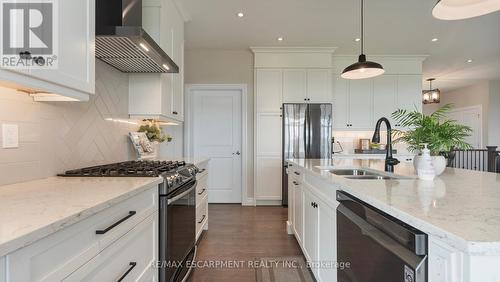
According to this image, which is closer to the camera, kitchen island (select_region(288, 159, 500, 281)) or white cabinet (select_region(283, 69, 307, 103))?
kitchen island (select_region(288, 159, 500, 281))

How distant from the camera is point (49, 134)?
159cm

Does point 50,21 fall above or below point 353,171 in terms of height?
above

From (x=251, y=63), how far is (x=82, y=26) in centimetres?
360

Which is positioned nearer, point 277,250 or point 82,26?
point 82,26

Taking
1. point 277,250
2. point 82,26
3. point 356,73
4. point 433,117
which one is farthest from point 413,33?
point 82,26

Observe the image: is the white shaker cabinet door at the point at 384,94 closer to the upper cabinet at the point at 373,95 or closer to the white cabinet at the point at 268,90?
the upper cabinet at the point at 373,95

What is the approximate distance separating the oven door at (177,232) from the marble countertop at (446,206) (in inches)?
41.5

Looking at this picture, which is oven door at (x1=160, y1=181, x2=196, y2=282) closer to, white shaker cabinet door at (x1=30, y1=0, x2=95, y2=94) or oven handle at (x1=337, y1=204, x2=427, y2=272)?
white shaker cabinet door at (x1=30, y1=0, x2=95, y2=94)

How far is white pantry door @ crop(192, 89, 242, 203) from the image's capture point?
15.8 feet

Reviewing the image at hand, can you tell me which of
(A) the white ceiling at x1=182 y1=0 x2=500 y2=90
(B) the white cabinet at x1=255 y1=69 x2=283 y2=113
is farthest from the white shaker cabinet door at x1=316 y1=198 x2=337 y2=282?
(B) the white cabinet at x1=255 y1=69 x2=283 y2=113

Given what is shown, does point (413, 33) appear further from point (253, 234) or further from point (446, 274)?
A: point (446, 274)

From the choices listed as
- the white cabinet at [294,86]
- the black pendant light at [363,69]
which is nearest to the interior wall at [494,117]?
the white cabinet at [294,86]

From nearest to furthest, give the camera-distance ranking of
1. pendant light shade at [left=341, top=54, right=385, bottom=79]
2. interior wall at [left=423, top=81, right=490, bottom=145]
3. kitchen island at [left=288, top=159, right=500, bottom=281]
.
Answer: kitchen island at [left=288, top=159, right=500, bottom=281], pendant light shade at [left=341, top=54, right=385, bottom=79], interior wall at [left=423, top=81, right=490, bottom=145]

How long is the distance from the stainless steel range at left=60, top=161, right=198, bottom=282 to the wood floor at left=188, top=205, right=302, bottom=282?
36 cm
